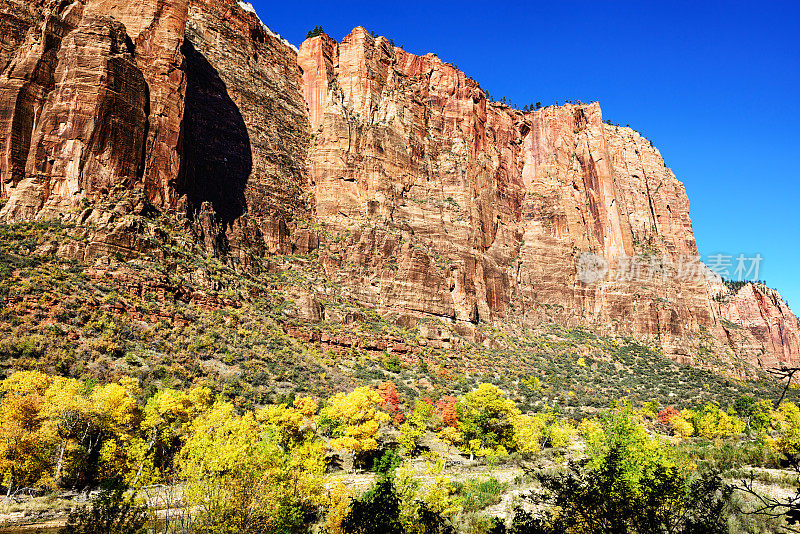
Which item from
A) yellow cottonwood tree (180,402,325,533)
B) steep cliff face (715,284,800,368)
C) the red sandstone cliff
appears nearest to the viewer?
yellow cottonwood tree (180,402,325,533)

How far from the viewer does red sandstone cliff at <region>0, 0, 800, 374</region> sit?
5203cm

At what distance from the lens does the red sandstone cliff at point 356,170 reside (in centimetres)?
5203

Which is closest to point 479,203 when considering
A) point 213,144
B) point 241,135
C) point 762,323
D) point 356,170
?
point 356,170

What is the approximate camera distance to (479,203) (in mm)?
100250

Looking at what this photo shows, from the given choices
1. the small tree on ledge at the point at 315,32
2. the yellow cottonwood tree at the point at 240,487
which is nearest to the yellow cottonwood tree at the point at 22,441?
the yellow cottonwood tree at the point at 240,487

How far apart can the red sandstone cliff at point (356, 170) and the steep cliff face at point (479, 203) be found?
0.45 meters

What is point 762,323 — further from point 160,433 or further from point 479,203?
point 160,433

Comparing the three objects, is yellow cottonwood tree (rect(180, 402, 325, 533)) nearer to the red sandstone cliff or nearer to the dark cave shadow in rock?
the red sandstone cliff

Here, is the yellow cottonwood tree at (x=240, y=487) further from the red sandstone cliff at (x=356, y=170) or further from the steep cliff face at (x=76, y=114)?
the steep cliff face at (x=76, y=114)

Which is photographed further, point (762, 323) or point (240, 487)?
point (762, 323)

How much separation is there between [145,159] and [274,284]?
2337 cm

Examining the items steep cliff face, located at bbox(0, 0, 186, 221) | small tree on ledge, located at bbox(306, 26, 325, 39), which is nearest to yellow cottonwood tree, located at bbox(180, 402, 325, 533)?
steep cliff face, located at bbox(0, 0, 186, 221)

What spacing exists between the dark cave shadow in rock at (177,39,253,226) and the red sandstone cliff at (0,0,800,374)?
1.17ft

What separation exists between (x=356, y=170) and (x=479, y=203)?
28083 mm
